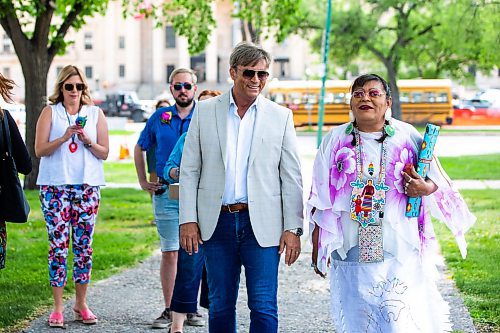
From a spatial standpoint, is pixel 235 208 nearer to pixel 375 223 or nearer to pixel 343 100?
pixel 375 223

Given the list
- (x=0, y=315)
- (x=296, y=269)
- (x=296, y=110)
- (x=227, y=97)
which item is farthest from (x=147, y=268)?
(x=296, y=110)

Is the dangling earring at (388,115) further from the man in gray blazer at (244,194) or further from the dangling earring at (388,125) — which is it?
the man in gray blazer at (244,194)

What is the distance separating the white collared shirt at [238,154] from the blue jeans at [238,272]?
11 centimetres

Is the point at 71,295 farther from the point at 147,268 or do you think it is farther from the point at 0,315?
the point at 147,268

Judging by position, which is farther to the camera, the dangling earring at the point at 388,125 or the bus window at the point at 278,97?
Result: the bus window at the point at 278,97

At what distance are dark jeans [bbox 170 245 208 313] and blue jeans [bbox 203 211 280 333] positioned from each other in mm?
1176

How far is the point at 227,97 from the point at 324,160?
63cm

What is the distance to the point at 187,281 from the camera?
22.1ft

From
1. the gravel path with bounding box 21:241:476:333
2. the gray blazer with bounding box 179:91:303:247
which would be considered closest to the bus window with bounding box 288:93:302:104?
the gravel path with bounding box 21:241:476:333

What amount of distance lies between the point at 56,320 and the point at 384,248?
328 cm

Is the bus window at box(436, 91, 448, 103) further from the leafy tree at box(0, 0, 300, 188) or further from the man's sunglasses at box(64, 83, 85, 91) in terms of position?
the man's sunglasses at box(64, 83, 85, 91)

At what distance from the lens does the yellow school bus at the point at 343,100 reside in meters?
52.2

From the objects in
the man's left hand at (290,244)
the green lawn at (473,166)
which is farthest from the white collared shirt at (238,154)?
the green lawn at (473,166)

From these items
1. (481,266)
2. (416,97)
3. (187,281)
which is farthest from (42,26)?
(416,97)
